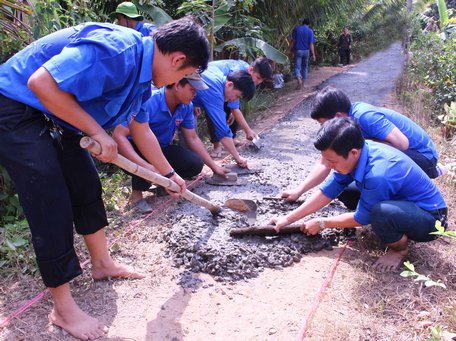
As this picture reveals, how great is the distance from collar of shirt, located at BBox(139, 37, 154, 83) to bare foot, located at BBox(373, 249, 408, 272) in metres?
1.91

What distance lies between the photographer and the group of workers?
182 centimetres

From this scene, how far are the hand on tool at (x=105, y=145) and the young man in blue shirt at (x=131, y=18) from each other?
3166 mm

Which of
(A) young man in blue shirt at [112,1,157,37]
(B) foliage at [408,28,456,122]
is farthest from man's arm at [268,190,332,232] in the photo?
(B) foliage at [408,28,456,122]

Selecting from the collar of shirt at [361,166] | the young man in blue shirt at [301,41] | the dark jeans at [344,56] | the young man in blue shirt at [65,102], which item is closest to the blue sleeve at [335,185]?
the collar of shirt at [361,166]

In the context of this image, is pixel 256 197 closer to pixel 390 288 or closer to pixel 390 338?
pixel 390 288

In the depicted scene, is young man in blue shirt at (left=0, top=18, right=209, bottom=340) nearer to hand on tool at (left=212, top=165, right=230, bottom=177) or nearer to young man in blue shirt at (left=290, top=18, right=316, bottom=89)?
hand on tool at (left=212, top=165, right=230, bottom=177)

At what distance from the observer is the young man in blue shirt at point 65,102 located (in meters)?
1.77

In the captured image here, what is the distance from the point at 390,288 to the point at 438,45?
6.80 meters

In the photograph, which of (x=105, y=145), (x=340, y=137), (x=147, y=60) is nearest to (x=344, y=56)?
(x=340, y=137)

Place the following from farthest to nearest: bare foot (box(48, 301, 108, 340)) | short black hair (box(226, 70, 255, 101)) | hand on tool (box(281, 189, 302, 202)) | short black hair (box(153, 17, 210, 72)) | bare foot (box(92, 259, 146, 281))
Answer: short black hair (box(226, 70, 255, 101)), hand on tool (box(281, 189, 302, 202)), bare foot (box(92, 259, 146, 281)), bare foot (box(48, 301, 108, 340)), short black hair (box(153, 17, 210, 72))

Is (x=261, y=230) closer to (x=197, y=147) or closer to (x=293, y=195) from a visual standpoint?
(x=293, y=195)

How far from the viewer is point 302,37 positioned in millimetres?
11258

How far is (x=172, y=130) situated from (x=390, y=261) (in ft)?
7.17

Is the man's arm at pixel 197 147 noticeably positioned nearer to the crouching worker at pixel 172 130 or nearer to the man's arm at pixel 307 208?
the crouching worker at pixel 172 130
